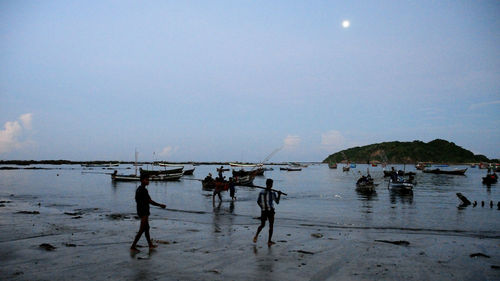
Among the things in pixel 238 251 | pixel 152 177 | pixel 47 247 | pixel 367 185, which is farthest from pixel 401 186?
pixel 152 177

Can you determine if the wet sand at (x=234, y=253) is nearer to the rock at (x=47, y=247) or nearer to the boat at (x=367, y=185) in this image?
the rock at (x=47, y=247)

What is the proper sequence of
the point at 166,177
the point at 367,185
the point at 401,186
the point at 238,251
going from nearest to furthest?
the point at 238,251 < the point at 401,186 < the point at 367,185 < the point at 166,177

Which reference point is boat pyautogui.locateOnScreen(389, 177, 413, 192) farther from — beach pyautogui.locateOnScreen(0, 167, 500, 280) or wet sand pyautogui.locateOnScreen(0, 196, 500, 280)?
wet sand pyautogui.locateOnScreen(0, 196, 500, 280)

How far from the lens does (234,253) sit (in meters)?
10.4

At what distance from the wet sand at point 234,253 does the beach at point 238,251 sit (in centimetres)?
3

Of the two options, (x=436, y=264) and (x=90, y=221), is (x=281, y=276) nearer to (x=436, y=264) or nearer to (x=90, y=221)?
(x=436, y=264)

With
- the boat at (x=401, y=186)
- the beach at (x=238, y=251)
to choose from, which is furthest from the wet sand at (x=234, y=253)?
the boat at (x=401, y=186)

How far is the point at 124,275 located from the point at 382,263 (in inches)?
275

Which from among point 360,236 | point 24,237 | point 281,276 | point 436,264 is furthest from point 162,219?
point 436,264

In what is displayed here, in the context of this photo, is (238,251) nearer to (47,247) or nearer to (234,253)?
(234,253)

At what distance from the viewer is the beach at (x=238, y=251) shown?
8.43m

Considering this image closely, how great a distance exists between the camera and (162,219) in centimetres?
1808

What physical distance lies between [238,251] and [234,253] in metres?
0.29

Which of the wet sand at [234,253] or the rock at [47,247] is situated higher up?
the rock at [47,247]
